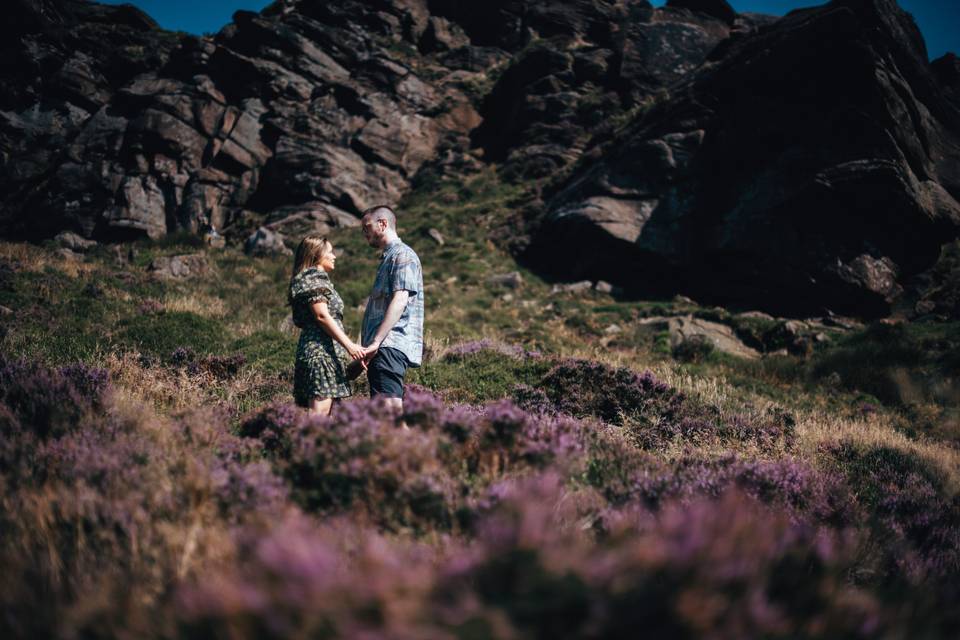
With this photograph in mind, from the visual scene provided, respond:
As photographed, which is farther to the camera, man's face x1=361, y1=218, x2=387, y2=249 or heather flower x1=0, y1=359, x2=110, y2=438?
man's face x1=361, y1=218, x2=387, y2=249

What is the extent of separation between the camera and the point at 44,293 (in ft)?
33.5

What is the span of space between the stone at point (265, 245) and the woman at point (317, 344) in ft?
63.4

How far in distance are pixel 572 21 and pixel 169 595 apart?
5226cm

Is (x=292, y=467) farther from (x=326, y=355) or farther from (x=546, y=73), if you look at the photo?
(x=546, y=73)

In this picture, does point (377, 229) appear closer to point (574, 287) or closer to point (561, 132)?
point (574, 287)

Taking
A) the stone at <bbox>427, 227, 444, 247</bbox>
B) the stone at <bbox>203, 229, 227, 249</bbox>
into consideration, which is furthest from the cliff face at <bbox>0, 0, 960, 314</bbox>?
the stone at <bbox>427, 227, 444, 247</bbox>

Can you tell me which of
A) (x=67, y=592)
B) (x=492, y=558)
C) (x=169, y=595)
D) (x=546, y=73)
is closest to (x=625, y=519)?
(x=492, y=558)

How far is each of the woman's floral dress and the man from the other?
0.34 meters

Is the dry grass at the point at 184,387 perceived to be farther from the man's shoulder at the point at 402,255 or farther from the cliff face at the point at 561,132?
the cliff face at the point at 561,132

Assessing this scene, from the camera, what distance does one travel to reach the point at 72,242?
22609mm

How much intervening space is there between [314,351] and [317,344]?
8 cm

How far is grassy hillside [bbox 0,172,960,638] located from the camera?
4.12 ft

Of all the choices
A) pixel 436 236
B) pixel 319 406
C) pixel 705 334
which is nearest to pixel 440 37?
pixel 436 236

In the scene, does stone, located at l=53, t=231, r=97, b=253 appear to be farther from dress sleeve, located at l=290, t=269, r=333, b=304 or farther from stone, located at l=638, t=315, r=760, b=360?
stone, located at l=638, t=315, r=760, b=360
